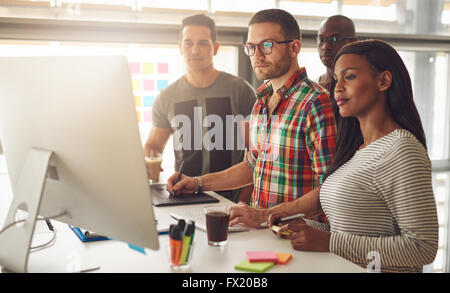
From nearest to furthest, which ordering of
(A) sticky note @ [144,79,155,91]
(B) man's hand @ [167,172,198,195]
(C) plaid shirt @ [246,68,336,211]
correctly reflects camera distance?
(C) plaid shirt @ [246,68,336,211] → (B) man's hand @ [167,172,198,195] → (A) sticky note @ [144,79,155,91]

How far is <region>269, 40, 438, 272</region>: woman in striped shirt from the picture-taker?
4.00ft

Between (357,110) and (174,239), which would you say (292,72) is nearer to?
(357,110)

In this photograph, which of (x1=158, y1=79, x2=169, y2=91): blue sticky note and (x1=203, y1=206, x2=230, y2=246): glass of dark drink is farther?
(x1=158, y1=79, x2=169, y2=91): blue sticky note

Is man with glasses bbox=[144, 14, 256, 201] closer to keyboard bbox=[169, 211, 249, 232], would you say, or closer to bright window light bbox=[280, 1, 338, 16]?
bright window light bbox=[280, 1, 338, 16]

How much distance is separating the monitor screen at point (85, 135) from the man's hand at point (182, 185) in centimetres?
72

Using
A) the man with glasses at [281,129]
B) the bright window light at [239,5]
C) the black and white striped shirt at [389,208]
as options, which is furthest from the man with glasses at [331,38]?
the black and white striped shirt at [389,208]

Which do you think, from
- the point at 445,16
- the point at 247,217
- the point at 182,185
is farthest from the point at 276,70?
the point at 445,16

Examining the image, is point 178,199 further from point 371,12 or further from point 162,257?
point 371,12

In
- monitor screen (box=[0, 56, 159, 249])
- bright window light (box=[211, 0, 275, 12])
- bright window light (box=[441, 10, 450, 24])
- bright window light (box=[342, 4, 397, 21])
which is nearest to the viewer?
monitor screen (box=[0, 56, 159, 249])

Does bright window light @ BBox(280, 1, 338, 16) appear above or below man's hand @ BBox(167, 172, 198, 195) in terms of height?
above

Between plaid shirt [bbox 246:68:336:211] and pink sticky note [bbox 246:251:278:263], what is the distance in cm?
57

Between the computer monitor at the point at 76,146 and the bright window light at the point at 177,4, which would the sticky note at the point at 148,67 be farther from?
the computer monitor at the point at 76,146

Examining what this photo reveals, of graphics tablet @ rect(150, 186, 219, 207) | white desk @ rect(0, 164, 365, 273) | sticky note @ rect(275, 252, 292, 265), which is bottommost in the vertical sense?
graphics tablet @ rect(150, 186, 219, 207)

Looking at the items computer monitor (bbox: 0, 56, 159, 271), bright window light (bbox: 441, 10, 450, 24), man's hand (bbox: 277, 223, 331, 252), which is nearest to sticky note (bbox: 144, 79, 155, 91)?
computer monitor (bbox: 0, 56, 159, 271)
